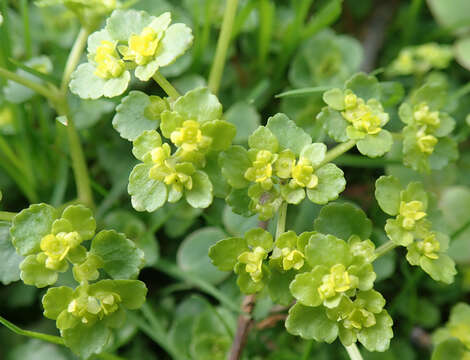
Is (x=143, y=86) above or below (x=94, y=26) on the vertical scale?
below

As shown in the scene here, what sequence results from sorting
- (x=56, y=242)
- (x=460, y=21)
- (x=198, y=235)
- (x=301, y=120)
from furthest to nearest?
(x=460, y=21)
(x=301, y=120)
(x=198, y=235)
(x=56, y=242)

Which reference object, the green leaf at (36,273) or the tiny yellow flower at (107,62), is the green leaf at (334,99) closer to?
the tiny yellow flower at (107,62)

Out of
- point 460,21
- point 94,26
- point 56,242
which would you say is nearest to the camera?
point 56,242

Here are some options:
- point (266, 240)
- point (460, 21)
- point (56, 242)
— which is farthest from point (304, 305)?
point (460, 21)

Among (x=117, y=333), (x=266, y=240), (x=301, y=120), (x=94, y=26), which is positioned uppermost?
(x=94, y=26)

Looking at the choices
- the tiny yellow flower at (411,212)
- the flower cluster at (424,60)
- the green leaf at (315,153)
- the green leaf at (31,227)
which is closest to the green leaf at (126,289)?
the green leaf at (31,227)

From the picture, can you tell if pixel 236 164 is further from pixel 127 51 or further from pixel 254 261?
pixel 127 51

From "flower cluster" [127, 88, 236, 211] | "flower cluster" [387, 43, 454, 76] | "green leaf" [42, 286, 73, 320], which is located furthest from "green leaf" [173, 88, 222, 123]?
"flower cluster" [387, 43, 454, 76]

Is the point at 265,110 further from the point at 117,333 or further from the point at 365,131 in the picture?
the point at 117,333

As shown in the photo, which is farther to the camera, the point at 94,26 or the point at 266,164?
the point at 94,26
